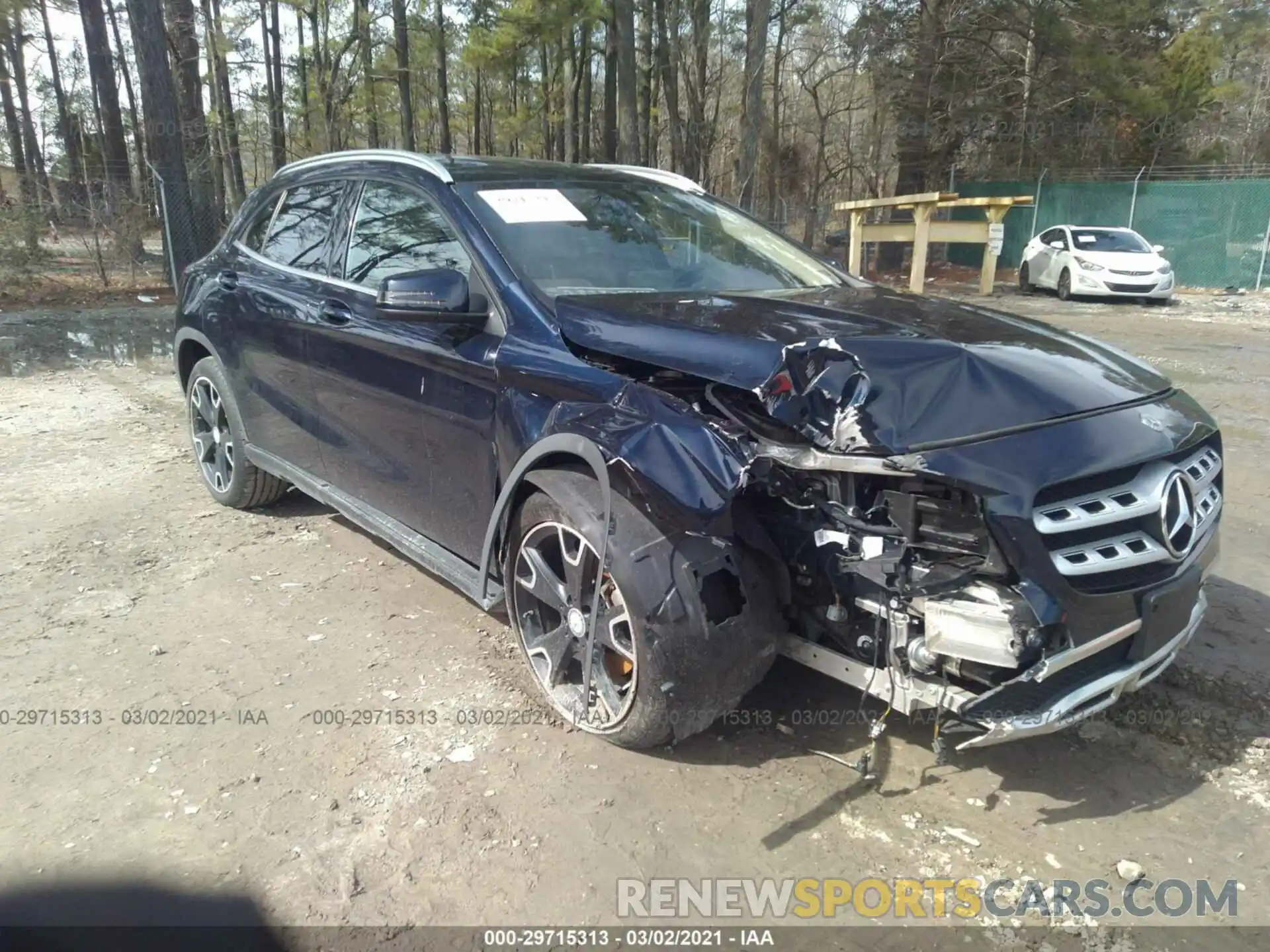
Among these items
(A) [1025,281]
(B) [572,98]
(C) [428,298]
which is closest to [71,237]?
(C) [428,298]

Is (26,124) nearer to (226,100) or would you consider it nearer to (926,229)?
(226,100)

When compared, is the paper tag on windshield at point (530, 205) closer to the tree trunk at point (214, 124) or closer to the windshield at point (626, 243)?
the windshield at point (626, 243)

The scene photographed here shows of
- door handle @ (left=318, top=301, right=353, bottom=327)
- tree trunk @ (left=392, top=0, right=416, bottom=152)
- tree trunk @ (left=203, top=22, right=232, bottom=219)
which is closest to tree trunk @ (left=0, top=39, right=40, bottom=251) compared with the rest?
tree trunk @ (left=203, top=22, right=232, bottom=219)

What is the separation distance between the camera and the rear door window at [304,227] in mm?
Answer: 4184

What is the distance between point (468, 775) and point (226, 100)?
31.4 meters

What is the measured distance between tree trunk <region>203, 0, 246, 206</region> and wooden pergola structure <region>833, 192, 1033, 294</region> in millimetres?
17193

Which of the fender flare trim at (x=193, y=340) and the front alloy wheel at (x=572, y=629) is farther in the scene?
the fender flare trim at (x=193, y=340)

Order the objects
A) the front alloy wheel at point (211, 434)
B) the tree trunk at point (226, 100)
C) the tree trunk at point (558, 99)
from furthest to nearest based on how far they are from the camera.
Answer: the tree trunk at point (558, 99), the tree trunk at point (226, 100), the front alloy wheel at point (211, 434)

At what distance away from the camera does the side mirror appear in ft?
10.0

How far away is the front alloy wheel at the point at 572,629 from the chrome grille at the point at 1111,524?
1185mm

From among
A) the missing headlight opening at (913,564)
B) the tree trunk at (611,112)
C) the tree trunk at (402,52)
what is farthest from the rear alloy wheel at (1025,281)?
the missing headlight opening at (913,564)

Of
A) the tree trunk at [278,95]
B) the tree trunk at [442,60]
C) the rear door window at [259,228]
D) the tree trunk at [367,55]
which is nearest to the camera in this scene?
the rear door window at [259,228]

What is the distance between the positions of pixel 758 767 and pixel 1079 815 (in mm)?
960

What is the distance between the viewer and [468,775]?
2.87 meters
